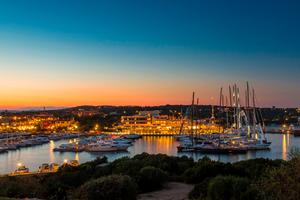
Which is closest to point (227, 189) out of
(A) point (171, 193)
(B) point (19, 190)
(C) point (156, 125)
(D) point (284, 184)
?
(A) point (171, 193)

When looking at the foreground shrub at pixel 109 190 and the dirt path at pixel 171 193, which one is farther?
the dirt path at pixel 171 193

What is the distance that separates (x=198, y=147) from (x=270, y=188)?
35913mm

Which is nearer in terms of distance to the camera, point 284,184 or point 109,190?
point 284,184

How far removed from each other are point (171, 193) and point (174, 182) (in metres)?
1.65

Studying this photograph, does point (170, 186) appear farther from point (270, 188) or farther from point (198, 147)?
point (198, 147)

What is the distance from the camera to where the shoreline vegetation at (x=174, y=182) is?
18.7 ft

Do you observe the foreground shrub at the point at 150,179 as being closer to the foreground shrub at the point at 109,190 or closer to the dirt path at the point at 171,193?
the dirt path at the point at 171,193

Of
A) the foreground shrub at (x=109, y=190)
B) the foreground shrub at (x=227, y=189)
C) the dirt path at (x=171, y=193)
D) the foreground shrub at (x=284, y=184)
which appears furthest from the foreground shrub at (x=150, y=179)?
the foreground shrub at (x=284, y=184)

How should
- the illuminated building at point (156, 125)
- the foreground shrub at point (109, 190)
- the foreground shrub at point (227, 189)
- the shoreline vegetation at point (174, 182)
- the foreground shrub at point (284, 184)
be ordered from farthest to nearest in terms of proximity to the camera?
the illuminated building at point (156, 125) → the foreground shrub at point (109, 190) → the foreground shrub at point (227, 189) → the shoreline vegetation at point (174, 182) → the foreground shrub at point (284, 184)

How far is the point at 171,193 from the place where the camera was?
10.3m

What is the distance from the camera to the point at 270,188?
5641 mm

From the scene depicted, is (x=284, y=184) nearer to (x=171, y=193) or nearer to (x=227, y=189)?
(x=227, y=189)

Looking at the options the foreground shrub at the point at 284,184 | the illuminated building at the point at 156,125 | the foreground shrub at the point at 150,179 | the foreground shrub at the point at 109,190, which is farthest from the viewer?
the illuminated building at the point at 156,125

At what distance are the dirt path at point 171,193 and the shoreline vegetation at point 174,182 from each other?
1.0 inches
